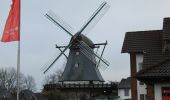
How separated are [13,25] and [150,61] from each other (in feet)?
39.7

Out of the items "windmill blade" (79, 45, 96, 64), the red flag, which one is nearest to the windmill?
"windmill blade" (79, 45, 96, 64)

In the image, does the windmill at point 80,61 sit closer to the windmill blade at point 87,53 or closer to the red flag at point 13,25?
the windmill blade at point 87,53

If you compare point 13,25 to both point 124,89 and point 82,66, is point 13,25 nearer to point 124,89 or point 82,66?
point 82,66

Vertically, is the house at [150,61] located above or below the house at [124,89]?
above

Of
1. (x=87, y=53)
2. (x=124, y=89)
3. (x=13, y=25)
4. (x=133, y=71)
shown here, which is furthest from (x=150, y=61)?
(x=124, y=89)

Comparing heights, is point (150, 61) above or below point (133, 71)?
above

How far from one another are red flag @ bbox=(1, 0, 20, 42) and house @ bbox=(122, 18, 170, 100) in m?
8.56

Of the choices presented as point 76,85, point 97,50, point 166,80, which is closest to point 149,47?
point 166,80

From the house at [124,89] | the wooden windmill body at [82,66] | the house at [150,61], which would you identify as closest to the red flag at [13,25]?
the house at [150,61]

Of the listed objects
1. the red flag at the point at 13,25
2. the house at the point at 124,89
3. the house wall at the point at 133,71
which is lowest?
the house at the point at 124,89

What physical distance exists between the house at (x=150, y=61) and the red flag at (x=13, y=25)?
28.1 feet

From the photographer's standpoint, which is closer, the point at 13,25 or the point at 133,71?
the point at 13,25

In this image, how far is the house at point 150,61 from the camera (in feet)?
Result: 91.5

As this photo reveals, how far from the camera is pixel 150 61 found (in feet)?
104
